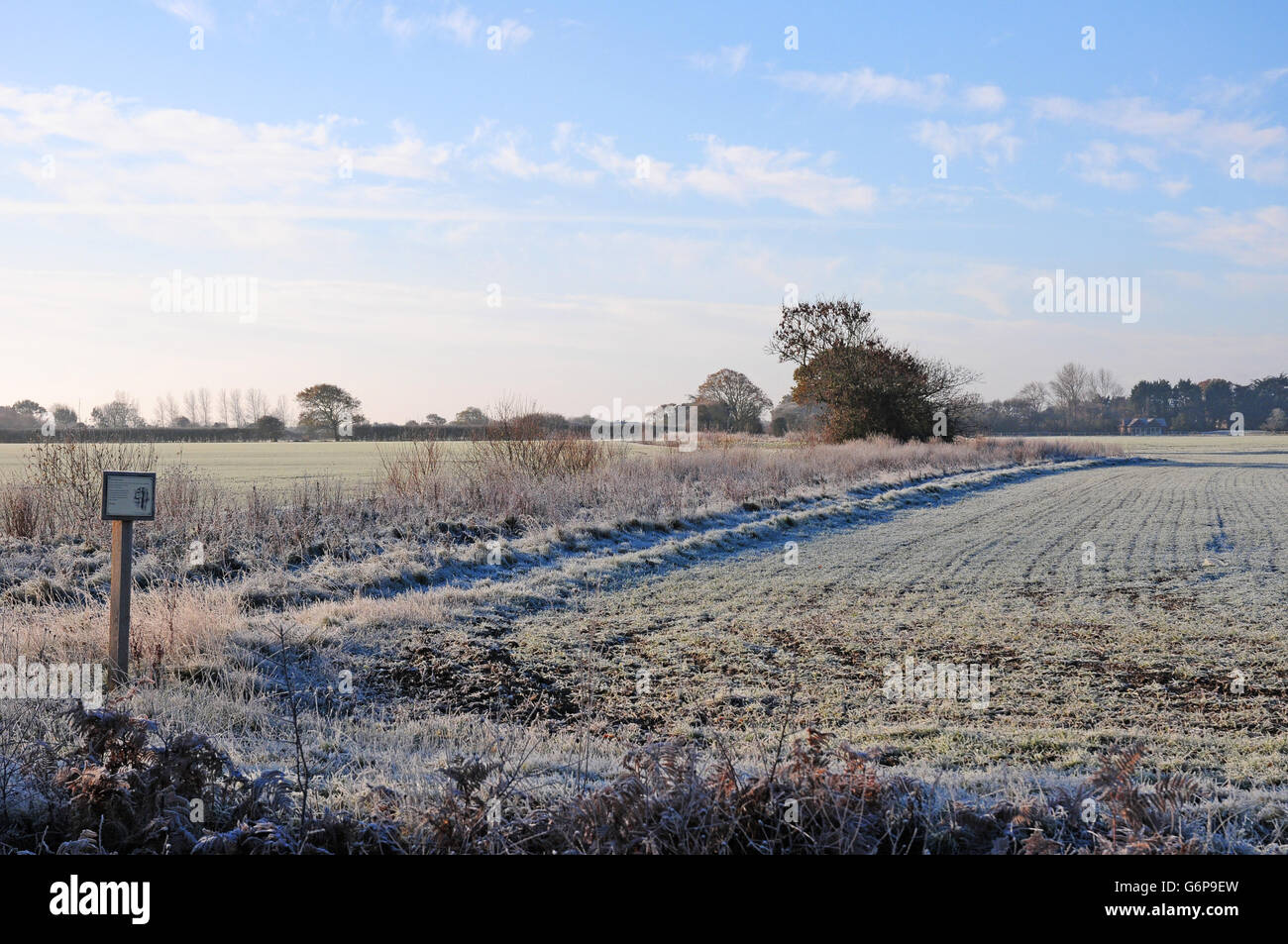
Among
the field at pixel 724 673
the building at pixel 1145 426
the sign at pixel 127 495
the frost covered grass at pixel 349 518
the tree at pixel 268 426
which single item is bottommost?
the field at pixel 724 673

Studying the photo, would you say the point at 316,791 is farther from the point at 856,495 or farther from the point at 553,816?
the point at 856,495

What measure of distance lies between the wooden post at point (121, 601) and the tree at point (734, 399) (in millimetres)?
54830

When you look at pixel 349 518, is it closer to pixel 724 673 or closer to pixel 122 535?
pixel 122 535

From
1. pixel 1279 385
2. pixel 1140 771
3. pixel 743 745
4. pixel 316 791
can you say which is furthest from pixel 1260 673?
pixel 1279 385

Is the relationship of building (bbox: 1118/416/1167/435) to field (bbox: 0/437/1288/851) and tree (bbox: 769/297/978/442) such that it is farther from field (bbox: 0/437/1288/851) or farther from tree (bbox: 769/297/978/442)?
field (bbox: 0/437/1288/851)

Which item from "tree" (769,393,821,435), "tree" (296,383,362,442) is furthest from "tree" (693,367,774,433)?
"tree" (296,383,362,442)

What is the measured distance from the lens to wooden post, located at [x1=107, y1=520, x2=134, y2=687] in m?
6.27

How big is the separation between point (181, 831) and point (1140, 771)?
4.54 metres

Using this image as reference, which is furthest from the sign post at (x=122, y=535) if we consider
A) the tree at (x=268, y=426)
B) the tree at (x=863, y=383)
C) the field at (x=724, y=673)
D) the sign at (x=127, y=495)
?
the tree at (x=268, y=426)

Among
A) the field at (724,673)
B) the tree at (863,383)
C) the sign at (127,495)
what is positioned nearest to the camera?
the field at (724,673)

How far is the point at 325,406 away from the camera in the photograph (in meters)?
86.9

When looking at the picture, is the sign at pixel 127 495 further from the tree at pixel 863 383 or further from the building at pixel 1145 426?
the building at pixel 1145 426

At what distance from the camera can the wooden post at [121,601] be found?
6270mm

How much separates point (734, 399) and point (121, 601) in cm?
6106
